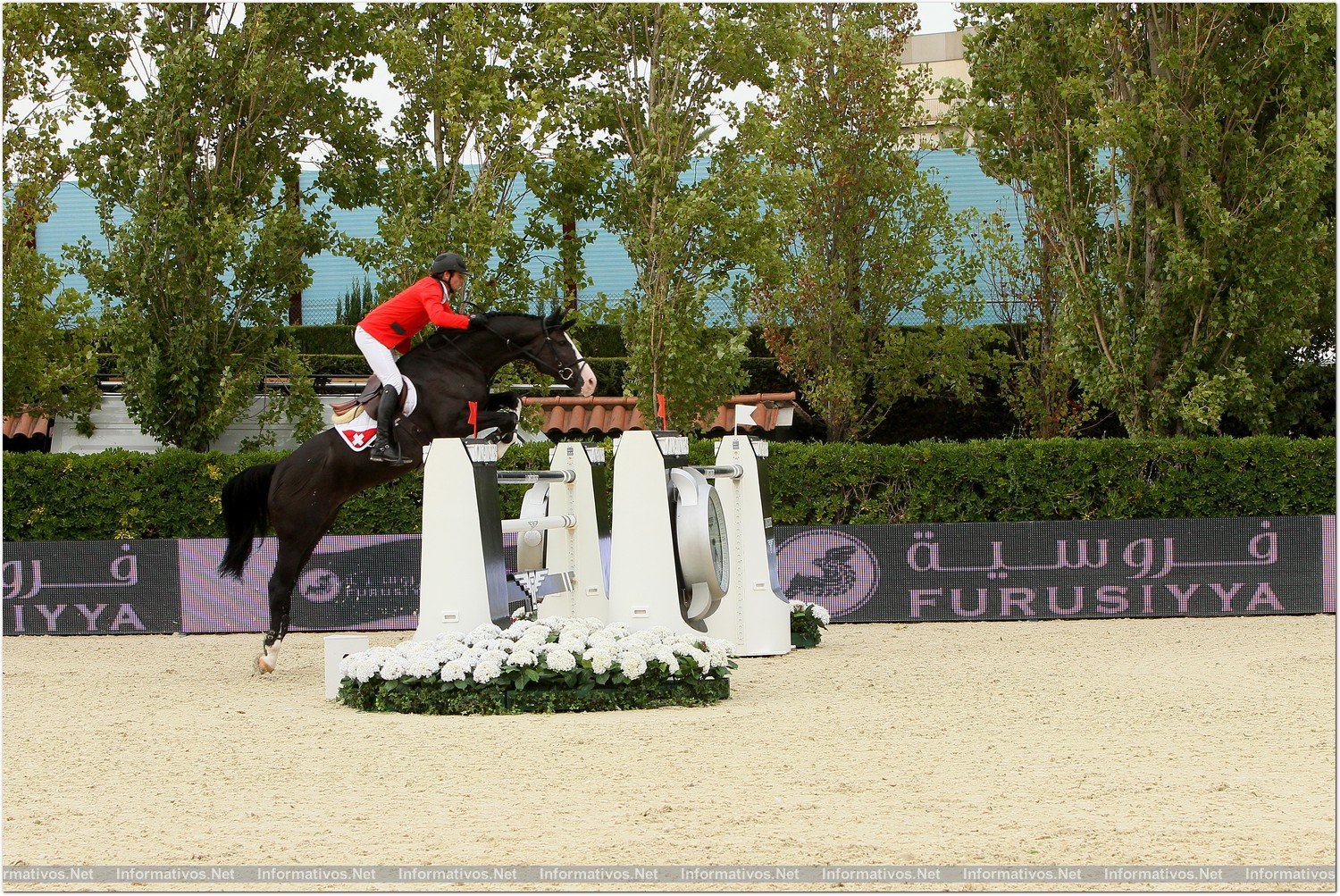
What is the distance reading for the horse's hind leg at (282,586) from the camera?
9586 mm

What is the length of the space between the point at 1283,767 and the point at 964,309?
12.1 metres

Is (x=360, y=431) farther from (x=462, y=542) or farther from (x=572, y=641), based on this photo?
(x=572, y=641)

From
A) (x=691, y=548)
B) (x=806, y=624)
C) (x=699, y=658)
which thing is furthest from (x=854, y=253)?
(x=699, y=658)

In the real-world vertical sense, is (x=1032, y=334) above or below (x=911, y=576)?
above

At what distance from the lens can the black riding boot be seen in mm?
8688

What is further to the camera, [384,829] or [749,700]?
[749,700]

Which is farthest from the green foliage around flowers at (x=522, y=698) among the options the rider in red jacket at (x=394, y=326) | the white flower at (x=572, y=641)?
the rider in red jacket at (x=394, y=326)

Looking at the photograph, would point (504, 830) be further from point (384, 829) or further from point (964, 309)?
point (964, 309)

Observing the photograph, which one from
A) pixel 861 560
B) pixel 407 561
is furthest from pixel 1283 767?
pixel 407 561

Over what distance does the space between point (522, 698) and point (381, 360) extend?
247 cm

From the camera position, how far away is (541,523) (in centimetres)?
877

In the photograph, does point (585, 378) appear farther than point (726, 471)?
No

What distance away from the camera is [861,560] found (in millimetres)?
12930

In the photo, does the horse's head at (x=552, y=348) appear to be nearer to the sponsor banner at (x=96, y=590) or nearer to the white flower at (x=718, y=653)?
the white flower at (x=718, y=653)
